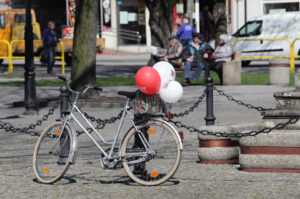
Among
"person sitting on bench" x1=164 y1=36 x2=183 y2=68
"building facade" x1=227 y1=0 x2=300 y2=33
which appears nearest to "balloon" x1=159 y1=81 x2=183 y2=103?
"person sitting on bench" x1=164 y1=36 x2=183 y2=68

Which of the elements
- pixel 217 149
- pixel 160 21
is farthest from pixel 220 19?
pixel 217 149

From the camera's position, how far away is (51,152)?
8125 millimetres

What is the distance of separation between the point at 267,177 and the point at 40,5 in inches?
1554

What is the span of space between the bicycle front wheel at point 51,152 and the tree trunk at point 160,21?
559 inches

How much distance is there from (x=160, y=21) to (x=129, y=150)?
15.2m

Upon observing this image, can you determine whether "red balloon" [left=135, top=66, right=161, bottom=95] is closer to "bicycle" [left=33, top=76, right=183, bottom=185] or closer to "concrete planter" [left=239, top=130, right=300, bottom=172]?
"bicycle" [left=33, top=76, right=183, bottom=185]

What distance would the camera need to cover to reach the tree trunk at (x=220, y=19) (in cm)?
2767

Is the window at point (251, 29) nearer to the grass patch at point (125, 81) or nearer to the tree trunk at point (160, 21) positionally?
the grass patch at point (125, 81)

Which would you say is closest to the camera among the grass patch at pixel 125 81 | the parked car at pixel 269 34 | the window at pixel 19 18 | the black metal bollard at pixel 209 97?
the black metal bollard at pixel 209 97

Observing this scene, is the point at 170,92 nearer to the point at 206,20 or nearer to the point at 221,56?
the point at 221,56

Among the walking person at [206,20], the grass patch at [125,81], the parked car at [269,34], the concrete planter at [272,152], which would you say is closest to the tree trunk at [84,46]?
the grass patch at [125,81]

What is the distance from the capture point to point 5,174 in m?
8.16

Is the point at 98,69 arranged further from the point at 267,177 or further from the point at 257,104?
the point at 267,177

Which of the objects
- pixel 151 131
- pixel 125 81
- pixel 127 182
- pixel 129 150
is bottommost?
pixel 125 81
